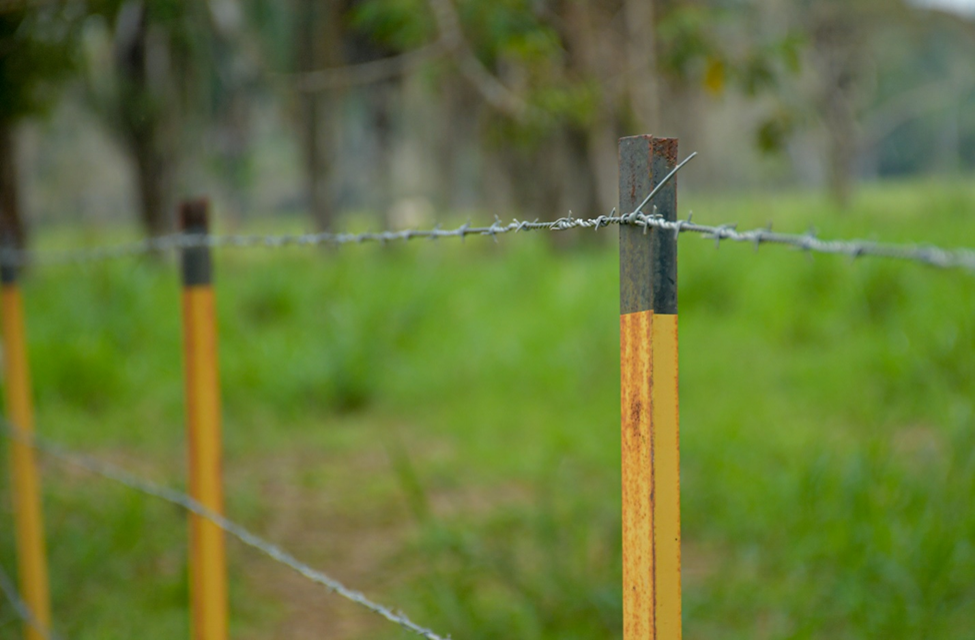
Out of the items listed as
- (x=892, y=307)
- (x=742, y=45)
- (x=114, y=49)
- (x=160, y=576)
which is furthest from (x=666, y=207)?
(x=114, y=49)

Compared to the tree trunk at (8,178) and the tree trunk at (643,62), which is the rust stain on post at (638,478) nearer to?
the tree trunk at (643,62)

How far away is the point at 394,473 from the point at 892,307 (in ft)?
9.55

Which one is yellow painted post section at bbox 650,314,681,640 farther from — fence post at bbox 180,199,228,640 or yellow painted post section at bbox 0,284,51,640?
yellow painted post section at bbox 0,284,51,640

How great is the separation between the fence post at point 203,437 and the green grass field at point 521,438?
88 centimetres

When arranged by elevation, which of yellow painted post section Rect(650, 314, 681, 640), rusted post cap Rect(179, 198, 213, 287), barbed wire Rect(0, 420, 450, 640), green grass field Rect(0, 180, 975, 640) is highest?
rusted post cap Rect(179, 198, 213, 287)

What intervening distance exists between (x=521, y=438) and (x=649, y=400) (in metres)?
3.69

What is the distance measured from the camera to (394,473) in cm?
427

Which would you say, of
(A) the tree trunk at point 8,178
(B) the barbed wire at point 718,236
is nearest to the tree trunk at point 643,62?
(B) the barbed wire at point 718,236

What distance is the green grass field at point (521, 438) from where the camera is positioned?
2.61m

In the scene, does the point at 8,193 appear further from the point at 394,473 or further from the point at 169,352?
the point at 394,473

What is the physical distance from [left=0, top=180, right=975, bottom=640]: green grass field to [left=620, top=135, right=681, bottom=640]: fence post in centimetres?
159

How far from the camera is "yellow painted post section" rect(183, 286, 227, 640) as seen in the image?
1.72 m

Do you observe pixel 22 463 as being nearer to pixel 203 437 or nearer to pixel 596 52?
pixel 203 437

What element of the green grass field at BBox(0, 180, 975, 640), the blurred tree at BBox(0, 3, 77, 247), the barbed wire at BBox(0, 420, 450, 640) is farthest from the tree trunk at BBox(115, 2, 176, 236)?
the barbed wire at BBox(0, 420, 450, 640)
